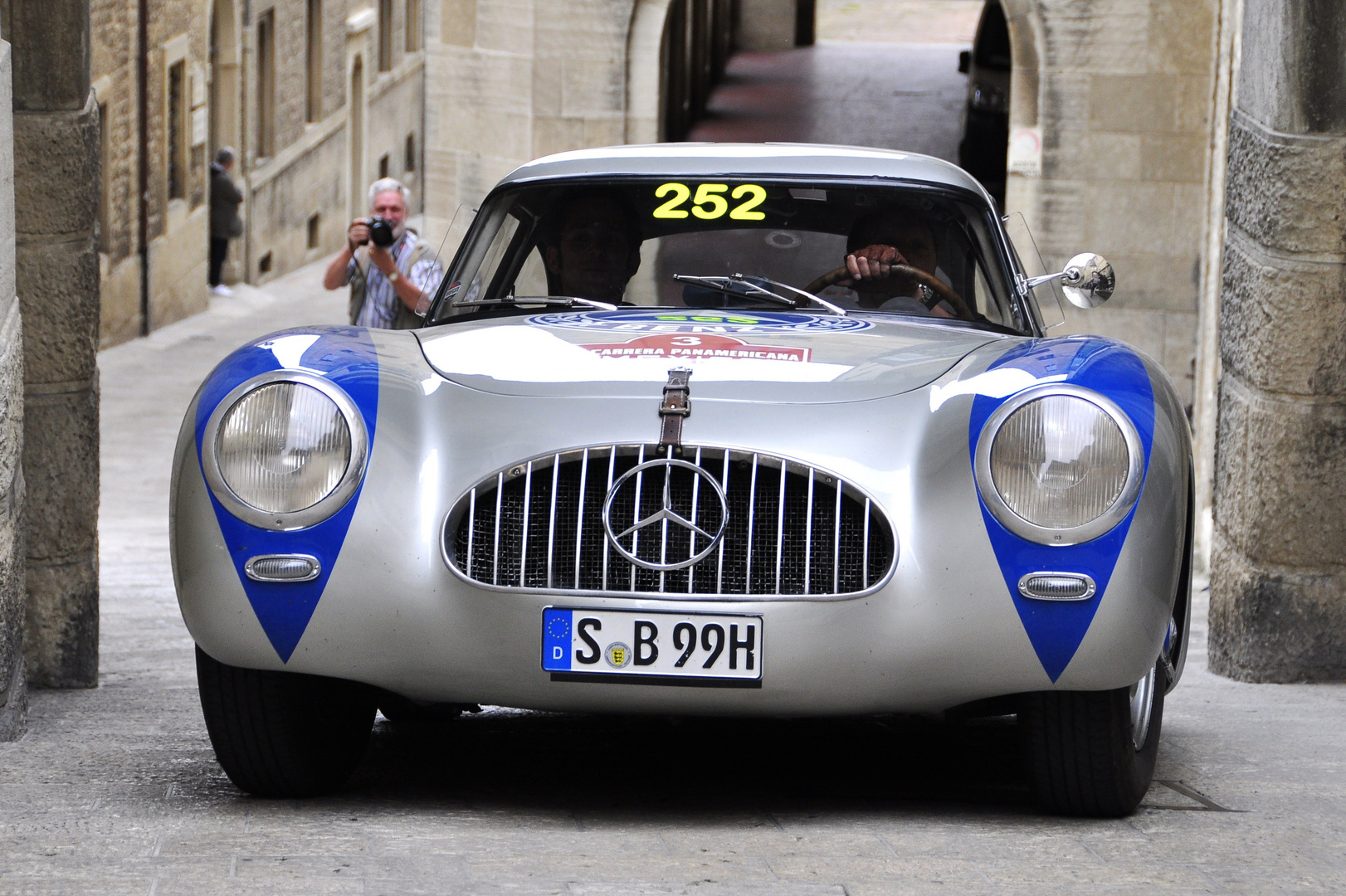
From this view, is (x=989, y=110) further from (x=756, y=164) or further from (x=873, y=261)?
(x=873, y=261)

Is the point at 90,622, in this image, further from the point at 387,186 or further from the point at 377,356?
the point at 387,186

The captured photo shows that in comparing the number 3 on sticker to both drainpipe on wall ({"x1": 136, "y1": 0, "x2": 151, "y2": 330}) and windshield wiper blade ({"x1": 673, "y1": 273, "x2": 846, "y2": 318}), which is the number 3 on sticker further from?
drainpipe on wall ({"x1": 136, "y1": 0, "x2": 151, "y2": 330})

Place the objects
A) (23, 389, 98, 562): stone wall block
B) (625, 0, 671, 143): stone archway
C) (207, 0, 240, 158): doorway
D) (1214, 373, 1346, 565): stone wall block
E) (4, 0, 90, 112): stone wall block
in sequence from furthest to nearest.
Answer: (207, 0, 240, 158): doorway < (625, 0, 671, 143): stone archway < (1214, 373, 1346, 565): stone wall block < (23, 389, 98, 562): stone wall block < (4, 0, 90, 112): stone wall block

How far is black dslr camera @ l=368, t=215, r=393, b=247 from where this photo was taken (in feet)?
28.8

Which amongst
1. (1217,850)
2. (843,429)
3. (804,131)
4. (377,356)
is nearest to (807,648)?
(843,429)

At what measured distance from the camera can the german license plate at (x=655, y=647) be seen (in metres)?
3.62

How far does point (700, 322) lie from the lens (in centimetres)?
447

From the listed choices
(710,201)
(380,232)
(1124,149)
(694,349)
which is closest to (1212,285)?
(1124,149)

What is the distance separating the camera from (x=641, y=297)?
4.96 meters

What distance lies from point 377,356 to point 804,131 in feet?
74.2

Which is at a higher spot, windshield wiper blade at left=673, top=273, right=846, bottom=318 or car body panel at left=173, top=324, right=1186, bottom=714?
windshield wiper blade at left=673, top=273, right=846, bottom=318

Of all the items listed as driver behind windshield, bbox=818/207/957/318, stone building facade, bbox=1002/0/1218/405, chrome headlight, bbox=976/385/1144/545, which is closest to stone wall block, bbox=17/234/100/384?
driver behind windshield, bbox=818/207/957/318

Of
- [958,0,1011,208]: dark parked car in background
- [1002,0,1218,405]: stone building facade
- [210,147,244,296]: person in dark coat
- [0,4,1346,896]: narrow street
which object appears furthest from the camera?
[210,147,244,296]: person in dark coat

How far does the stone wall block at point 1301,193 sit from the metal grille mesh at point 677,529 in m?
2.84
